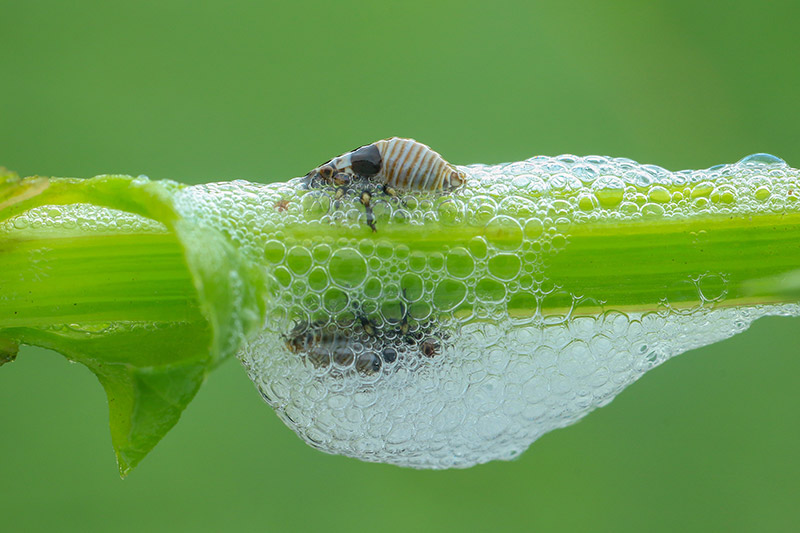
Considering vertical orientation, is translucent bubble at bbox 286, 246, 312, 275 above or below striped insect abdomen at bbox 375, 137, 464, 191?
below

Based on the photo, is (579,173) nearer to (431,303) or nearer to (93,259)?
(431,303)

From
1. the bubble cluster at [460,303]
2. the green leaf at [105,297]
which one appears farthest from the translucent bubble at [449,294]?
the green leaf at [105,297]

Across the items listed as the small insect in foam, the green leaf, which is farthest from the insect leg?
the green leaf

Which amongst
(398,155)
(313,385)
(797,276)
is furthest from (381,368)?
(797,276)

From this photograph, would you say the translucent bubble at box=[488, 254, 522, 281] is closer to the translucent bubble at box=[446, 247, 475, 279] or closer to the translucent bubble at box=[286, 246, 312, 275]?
the translucent bubble at box=[446, 247, 475, 279]

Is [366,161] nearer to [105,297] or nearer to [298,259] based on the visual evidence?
[298,259]

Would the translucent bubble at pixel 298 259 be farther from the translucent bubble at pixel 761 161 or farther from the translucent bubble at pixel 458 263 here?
the translucent bubble at pixel 761 161

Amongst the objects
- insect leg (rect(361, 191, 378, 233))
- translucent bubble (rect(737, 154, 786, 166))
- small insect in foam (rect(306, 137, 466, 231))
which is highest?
translucent bubble (rect(737, 154, 786, 166))
